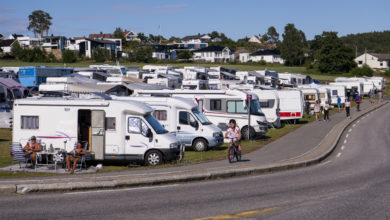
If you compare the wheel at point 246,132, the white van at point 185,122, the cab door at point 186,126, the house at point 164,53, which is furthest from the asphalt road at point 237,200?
the house at point 164,53

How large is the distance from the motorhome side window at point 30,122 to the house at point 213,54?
130m

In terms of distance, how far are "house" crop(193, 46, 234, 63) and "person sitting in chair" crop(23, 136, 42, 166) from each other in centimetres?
13136

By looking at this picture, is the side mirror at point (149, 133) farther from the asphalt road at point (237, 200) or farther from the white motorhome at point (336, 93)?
the white motorhome at point (336, 93)

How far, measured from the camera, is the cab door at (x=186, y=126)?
79.4ft

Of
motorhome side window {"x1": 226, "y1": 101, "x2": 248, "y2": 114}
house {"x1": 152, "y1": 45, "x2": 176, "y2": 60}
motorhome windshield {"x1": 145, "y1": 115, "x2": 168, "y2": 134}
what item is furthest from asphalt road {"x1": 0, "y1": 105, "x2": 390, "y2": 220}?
house {"x1": 152, "y1": 45, "x2": 176, "y2": 60}

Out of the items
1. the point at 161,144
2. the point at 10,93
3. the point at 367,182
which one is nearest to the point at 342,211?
the point at 367,182

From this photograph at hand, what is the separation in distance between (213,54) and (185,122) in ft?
417

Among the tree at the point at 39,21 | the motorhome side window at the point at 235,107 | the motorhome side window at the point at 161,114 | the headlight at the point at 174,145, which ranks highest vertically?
the tree at the point at 39,21

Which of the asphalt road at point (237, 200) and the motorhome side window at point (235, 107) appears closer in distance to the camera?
the asphalt road at point (237, 200)

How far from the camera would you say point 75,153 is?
1867cm

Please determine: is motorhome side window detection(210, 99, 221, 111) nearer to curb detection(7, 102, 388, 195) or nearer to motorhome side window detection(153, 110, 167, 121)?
motorhome side window detection(153, 110, 167, 121)

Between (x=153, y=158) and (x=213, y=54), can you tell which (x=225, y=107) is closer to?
(x=153, y=158)

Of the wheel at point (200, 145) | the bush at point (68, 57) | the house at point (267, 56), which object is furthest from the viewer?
the house at point (267, 56)

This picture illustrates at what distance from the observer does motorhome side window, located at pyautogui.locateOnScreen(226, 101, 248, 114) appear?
28639 mm
